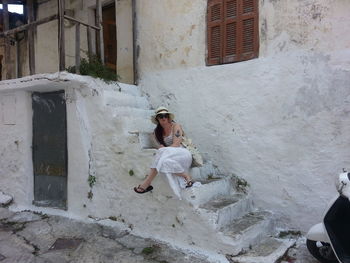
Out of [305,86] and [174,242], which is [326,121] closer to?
[305,86]

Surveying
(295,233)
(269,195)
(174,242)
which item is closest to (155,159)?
(174,242)

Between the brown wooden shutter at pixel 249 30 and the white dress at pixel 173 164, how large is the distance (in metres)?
1.85

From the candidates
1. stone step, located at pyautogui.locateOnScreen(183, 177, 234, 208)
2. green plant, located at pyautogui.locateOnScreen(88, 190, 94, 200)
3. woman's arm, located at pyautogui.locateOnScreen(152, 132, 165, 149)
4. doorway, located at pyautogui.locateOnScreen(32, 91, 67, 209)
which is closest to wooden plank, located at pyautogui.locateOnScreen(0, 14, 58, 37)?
doorway, located at pyautogui.locateOnScreen(32, 91, 67, 209)

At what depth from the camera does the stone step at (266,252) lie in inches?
155

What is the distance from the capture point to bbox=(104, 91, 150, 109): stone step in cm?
561

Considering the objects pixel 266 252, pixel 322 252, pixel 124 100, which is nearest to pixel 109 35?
pixel 124 100

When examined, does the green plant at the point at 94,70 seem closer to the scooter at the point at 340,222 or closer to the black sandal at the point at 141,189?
the black sandal at the point at 141,189

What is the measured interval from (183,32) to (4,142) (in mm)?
3989

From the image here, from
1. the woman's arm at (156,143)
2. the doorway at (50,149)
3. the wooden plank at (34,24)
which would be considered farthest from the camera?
the doorway at (50,149)

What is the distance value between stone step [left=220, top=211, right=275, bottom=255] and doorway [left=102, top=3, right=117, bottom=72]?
4700 millimetres

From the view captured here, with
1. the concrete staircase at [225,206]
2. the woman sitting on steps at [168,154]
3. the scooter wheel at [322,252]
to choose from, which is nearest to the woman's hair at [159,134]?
the woman sitting on steps at [168,154]

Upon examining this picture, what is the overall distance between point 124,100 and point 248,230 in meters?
2.96

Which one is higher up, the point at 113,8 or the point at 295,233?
the point at 113,8

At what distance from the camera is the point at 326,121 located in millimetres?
4551
